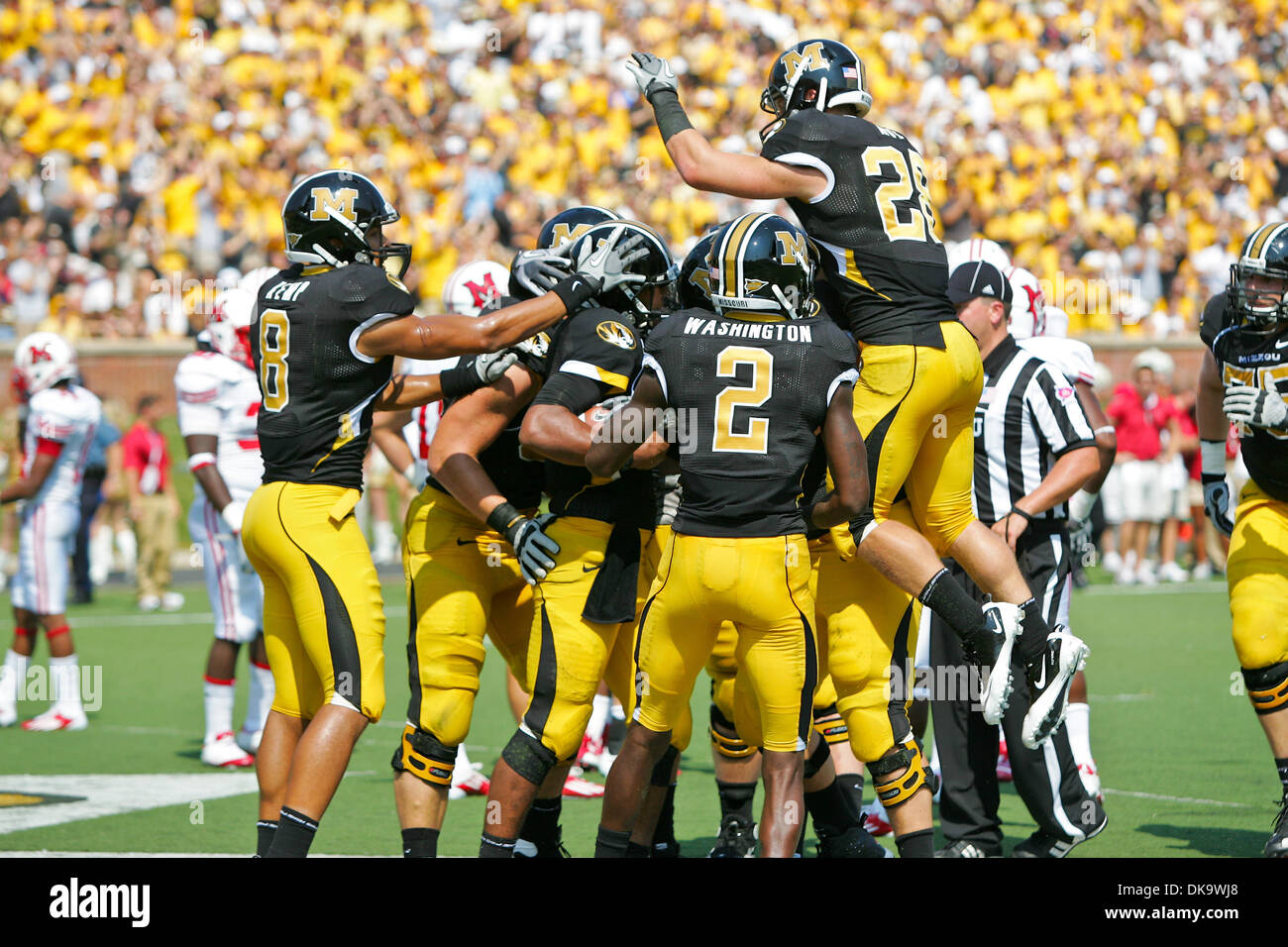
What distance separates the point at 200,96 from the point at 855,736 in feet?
58.0

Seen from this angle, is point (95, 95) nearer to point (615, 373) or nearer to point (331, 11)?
point (331, 11)

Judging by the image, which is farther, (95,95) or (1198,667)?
(95,95)

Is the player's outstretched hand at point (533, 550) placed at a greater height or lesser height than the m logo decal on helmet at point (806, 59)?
lesser

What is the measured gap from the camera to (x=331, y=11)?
22344 mm

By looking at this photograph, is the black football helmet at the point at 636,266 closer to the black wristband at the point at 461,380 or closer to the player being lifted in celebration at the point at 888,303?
the player being lifted in celebration at the point at 888,303

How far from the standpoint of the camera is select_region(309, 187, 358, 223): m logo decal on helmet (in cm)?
562

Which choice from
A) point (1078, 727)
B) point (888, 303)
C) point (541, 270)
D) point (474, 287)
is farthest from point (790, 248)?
point (1078, 727)

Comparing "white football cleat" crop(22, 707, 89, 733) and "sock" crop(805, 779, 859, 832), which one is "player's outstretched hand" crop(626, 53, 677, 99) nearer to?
"sock" crop(805, 779, 859, 832)

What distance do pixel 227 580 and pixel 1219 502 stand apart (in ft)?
17.4

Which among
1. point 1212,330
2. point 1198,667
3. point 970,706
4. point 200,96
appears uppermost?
point 200,96

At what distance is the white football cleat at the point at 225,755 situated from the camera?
8.52 m

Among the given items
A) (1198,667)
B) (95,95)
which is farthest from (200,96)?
(1198,667)

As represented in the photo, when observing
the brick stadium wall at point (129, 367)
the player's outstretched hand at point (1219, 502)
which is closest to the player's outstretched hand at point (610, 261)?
the player's outstretched hand at point (1219, 502)

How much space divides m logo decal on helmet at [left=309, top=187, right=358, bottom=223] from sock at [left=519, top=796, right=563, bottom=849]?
7.52 feet
